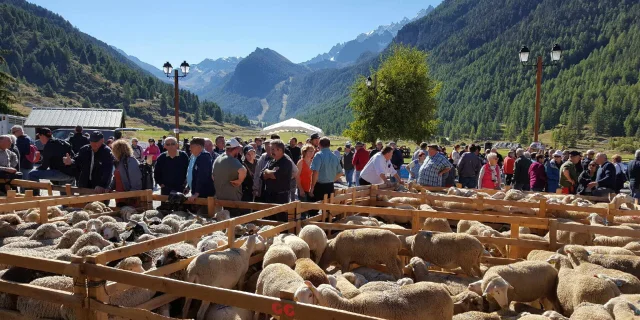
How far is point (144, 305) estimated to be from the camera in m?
4.07

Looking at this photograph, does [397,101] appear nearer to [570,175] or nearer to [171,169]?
[570,175]

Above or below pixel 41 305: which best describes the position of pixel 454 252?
above

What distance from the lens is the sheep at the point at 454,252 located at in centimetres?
584

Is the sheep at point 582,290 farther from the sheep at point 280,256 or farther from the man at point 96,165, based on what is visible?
the man at point 96,165

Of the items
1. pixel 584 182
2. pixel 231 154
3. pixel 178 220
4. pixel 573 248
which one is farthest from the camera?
pixel 584 182

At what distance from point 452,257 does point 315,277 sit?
6.64 feet

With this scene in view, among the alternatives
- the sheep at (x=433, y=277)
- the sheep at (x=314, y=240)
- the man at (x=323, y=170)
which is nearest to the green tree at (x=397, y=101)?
the man at (x=323, y=170)

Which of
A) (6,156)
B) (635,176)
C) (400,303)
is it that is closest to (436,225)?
(400,303)

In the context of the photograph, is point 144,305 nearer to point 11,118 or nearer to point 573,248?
point 573,248

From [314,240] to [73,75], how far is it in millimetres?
168459

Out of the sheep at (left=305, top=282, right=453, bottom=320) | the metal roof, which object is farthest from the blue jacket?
the metal roof

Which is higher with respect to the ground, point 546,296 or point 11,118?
point 11,118

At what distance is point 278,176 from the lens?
7633mm

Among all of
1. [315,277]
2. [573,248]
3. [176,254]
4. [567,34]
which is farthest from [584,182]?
[567,34]
